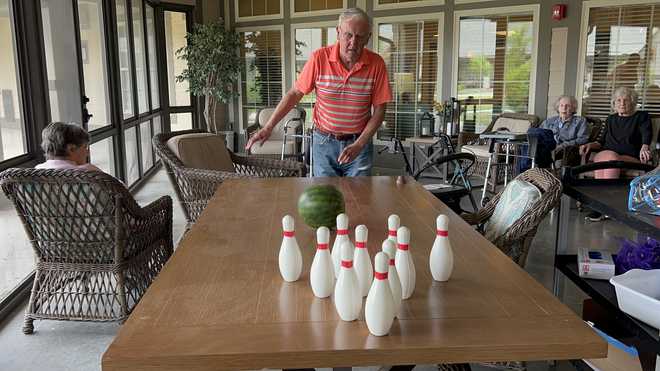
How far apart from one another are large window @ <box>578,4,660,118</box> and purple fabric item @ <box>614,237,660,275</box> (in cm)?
442

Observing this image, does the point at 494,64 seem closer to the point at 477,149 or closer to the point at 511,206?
the point at 477,149

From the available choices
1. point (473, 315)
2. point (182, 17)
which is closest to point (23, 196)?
point (473, 315)

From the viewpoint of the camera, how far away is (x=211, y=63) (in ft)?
26.1

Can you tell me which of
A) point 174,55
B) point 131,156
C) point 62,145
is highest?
point 174,55

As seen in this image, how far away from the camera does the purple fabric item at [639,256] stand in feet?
6.55

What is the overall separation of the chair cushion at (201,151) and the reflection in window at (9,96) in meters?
0.89

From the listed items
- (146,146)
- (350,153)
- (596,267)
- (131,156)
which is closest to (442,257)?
(596,267)

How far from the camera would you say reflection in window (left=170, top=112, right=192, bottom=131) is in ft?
27.5

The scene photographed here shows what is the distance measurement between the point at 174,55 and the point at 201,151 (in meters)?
5.14

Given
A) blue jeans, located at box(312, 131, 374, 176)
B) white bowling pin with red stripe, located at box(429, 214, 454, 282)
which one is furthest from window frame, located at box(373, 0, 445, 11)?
white bowling pin with red stripe, located at box(429, 214, 454, 282)

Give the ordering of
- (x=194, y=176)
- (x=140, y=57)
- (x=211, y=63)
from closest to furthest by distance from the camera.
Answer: (x=194, y=176) → (x=140, y=57) → (x=211, y=63)

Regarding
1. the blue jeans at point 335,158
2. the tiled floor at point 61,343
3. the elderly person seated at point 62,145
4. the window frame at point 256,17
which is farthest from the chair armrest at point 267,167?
the window frame at point 256,17

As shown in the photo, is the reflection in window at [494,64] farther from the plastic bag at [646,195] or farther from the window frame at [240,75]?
the plastic bag at [646,195]

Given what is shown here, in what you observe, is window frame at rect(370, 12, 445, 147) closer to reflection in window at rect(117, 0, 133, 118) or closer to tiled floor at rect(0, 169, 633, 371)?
reflection in window at rect(117, 0, 133, 118)
